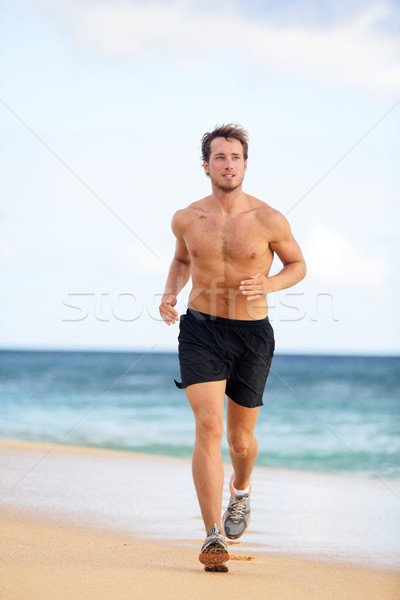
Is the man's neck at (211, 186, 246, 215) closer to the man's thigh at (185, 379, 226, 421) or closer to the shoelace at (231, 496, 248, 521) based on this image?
the man's thigh at (185, 379, 226, 421)

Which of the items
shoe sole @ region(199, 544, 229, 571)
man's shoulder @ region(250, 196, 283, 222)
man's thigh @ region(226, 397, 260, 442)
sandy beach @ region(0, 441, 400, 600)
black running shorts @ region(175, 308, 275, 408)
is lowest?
sandy beach @ region(0, 441, 400, 600)

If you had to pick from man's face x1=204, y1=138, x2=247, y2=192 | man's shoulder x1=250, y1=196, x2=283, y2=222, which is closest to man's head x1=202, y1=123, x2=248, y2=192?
man's face x1=204, y1=138, x2=247, y2=192

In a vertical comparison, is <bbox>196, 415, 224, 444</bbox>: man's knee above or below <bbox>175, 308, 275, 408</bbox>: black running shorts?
below

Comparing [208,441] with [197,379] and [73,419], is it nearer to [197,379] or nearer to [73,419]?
[197,379]

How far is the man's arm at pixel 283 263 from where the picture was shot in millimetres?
4164

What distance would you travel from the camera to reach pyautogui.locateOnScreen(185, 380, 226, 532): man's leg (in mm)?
3938

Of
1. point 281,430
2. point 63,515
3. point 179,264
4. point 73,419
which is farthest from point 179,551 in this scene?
point 73,419

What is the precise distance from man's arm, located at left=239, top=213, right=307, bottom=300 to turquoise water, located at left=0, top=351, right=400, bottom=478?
5712mm

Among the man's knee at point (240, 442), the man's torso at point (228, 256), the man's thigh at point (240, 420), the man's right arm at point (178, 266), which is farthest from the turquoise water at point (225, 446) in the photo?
the man's torso at point (228, 256)

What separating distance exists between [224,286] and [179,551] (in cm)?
159

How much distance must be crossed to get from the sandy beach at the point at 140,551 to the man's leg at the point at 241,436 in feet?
1.66

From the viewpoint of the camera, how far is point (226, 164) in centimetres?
447

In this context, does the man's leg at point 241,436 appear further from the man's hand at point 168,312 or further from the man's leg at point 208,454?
the man's hand at point 168,312

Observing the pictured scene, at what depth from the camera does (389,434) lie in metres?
14.6
